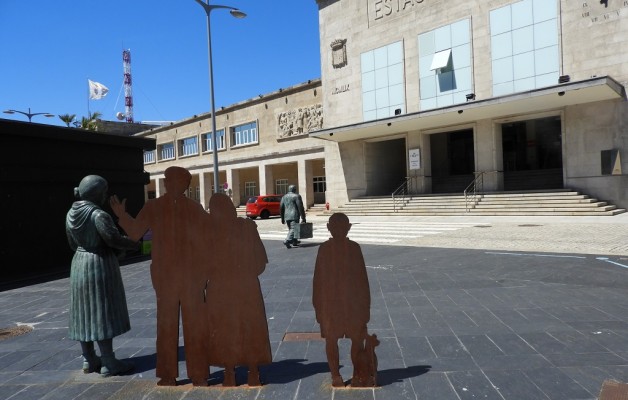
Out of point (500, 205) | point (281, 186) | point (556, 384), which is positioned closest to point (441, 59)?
point (500, 205)

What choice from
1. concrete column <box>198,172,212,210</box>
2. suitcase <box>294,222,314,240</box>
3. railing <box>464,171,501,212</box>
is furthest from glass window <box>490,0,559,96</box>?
concrete column <box>198,172,212,210</box>

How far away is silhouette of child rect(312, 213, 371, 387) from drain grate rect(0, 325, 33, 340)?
4.08 meters

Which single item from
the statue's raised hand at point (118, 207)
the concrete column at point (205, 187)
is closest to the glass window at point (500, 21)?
the statue's raised hand at point (118, 207)

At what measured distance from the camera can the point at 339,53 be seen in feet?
94.5

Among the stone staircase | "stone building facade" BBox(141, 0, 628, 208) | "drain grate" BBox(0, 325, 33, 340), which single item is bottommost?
"drain grate" BBox(0, 325, 33, 340)

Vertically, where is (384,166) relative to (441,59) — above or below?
below

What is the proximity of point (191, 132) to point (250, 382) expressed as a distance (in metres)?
42.8

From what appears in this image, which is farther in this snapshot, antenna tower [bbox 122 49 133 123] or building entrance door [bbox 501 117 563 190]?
antenna tower [bbox 122 49 133 123]

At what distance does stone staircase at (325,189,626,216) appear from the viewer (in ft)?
59.1

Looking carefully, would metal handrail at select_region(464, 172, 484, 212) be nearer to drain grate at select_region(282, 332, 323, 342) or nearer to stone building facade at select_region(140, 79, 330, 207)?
stone building facade at select_region(140, 79, 330, 207)

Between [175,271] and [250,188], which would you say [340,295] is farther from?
[250,188]

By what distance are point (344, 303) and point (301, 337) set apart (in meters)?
1.52

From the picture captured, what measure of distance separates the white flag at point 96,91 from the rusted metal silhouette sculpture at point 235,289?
75.3 m

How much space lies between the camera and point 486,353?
3.78m
